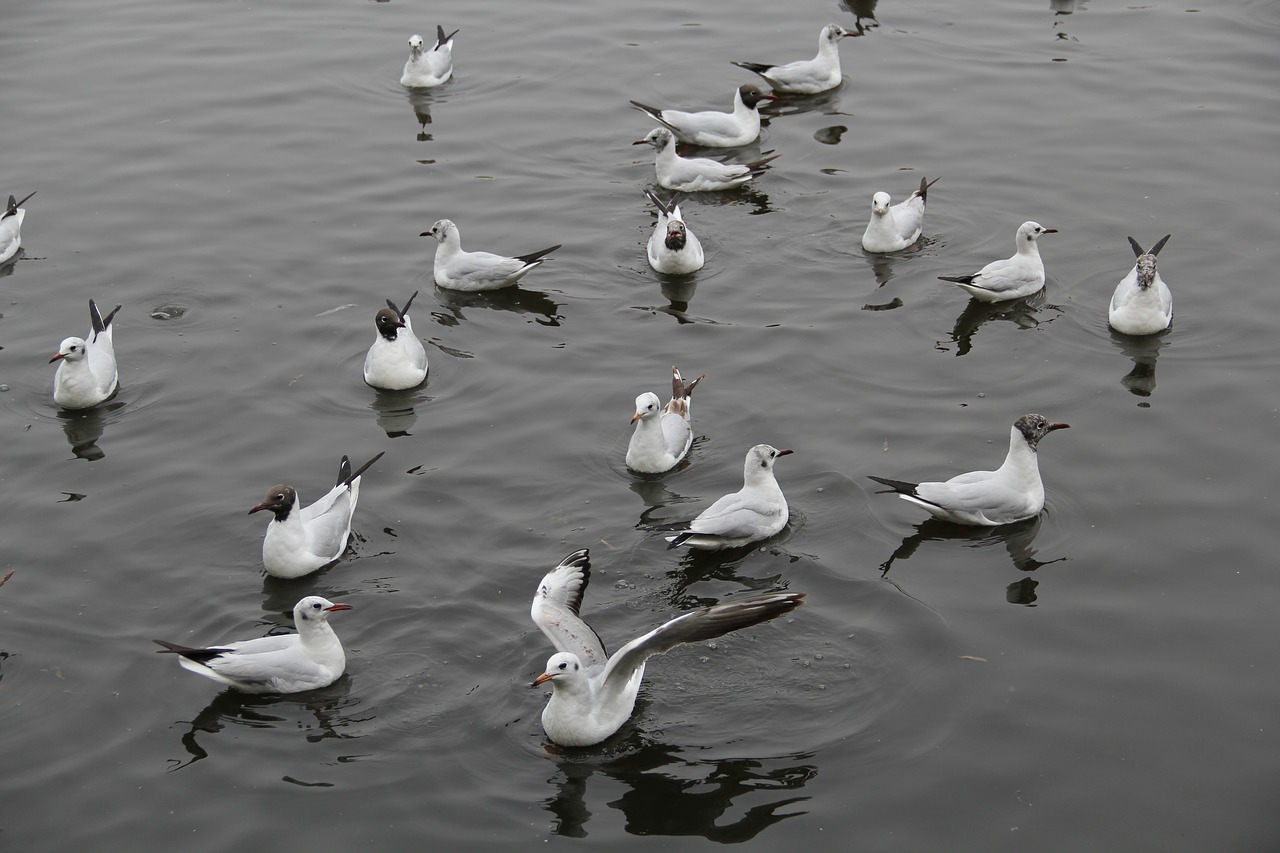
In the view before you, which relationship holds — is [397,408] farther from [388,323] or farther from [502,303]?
A: [502,303]

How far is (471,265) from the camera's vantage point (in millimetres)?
14547

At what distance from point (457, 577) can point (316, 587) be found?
108 cm

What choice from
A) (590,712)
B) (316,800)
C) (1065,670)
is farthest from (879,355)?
(316,800)

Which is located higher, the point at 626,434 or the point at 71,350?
the point at 71,350

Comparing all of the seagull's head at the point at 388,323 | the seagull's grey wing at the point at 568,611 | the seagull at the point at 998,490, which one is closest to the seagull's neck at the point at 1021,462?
the seagull at the point at 998,490

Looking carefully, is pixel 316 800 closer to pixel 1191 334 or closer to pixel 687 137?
pixel 1191 334

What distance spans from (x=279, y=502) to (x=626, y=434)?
3.24 metres

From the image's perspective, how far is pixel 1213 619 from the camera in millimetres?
9562

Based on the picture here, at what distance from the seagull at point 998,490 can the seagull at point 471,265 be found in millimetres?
5375

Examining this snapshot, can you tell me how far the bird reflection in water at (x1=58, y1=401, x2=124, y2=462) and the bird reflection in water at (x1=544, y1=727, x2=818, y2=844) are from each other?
583 centimetres

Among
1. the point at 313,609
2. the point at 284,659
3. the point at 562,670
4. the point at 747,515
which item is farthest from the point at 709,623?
the point at 284,659

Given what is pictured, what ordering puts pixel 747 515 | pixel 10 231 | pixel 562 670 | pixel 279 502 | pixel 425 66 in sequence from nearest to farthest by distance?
1. pixel 562 670
2. pixel 279 502
3. pixel 747 515
4. pixel 10 231
5. pixel 425 66

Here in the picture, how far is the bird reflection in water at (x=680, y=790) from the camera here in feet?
26.7

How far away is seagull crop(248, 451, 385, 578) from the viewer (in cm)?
1030
